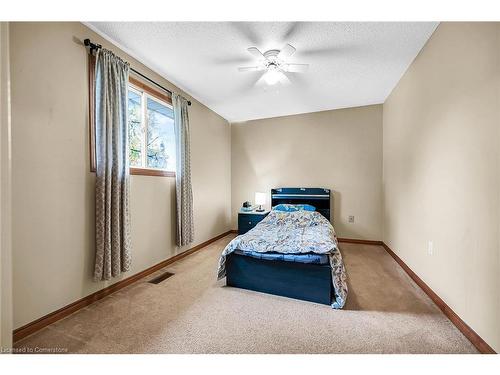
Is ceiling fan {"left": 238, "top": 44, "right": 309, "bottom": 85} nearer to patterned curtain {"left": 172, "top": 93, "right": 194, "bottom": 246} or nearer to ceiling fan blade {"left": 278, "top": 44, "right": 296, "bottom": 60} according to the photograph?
ceiling fan blade {"left": 278, "top": 44, "right": 296, "bottom": 60}

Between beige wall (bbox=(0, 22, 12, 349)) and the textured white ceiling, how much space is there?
3.83 feet

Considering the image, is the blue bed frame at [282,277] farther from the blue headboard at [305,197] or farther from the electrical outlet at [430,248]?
the blue headboard at [305,197]

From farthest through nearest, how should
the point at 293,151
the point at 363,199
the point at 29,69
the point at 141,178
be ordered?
the point at 293,151, the point at 363,199, the point at 141,178, the point at 29,69

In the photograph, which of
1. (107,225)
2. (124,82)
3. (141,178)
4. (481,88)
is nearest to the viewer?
(481,88)

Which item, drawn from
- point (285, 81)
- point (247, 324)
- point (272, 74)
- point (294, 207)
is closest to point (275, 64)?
point (272, 74)

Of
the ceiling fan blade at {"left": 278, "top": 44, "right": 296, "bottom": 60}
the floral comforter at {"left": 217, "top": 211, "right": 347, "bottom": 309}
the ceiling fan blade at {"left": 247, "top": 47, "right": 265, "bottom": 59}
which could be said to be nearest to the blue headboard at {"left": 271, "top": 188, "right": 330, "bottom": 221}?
the floral comforter at {"left": 217, "top": 211, "right": 347, "bottom": 309}

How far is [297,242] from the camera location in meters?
2.21

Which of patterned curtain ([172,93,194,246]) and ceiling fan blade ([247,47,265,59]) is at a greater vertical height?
ceiling fan blade ([247,47,265,59])

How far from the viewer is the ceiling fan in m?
2.08

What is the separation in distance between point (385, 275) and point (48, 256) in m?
3.29

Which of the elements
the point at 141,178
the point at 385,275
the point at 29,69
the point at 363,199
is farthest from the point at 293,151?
the point at 29,69

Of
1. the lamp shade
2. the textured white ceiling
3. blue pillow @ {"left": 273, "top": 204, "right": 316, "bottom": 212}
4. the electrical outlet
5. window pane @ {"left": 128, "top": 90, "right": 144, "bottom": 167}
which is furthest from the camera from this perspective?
the lamp shade

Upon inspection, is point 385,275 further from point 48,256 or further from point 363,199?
point 48,256

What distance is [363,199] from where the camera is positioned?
151 inches
